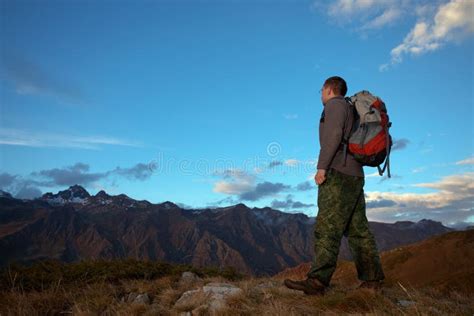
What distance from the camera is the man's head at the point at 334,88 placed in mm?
6012

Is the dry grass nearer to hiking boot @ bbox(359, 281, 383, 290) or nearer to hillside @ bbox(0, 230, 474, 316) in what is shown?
hillside @ bbox(0, 230, 474, 316)

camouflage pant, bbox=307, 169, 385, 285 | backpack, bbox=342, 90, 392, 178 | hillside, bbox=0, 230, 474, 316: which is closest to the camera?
hillside, bbox=0, 230, 474, 316

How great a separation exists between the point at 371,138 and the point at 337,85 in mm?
966

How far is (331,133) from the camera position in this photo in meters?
5.61

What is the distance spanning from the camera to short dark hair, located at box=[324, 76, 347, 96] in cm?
601

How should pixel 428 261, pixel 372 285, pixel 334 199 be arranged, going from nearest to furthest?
pixel 334 199 → pixel 372 285 → pixel 428 261

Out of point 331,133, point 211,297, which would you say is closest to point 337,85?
point 331,133

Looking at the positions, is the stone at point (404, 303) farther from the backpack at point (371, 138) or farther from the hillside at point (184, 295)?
the backpack at point (371, 138)

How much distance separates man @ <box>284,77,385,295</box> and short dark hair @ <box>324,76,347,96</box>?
0.58ft

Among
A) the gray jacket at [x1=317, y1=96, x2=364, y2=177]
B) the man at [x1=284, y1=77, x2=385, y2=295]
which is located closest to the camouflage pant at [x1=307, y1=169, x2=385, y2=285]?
the man at [x1=284, y1=77, x2=385, y2=295]

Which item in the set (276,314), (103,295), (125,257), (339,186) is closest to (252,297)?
(276,314)

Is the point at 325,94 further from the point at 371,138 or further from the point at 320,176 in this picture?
the point at 320,176

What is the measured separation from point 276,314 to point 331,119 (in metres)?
2.60

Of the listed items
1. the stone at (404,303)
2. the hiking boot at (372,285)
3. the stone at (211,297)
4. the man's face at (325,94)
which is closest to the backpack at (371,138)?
the man's face at (325,94)
